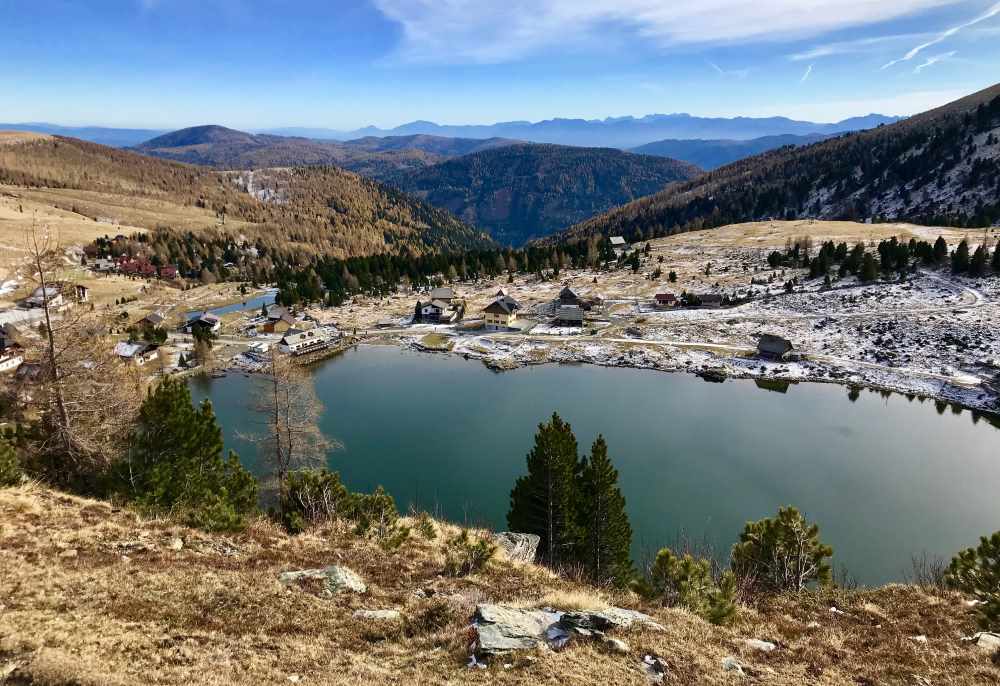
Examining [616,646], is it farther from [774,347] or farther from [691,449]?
[774,347]

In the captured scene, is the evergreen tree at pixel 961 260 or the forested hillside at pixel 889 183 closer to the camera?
the evergreen tree at pixel 961 260

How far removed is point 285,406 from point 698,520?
80.6 ft

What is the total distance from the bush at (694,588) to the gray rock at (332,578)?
342 inches

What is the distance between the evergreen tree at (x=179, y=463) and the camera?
19.1 meters

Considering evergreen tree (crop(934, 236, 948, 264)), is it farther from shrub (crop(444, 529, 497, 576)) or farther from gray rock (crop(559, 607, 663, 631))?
gray rock (crop(559, 607, 663, 631))

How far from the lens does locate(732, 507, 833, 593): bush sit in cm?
1788

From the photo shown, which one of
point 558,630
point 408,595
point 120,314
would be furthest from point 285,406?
point 120,314

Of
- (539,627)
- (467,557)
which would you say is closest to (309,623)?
(539,627)

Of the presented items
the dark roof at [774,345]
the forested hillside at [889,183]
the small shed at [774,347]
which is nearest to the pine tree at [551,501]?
the small shed at [774,347]

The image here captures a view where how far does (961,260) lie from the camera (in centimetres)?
7331

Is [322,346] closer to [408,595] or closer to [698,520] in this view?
[698,520]

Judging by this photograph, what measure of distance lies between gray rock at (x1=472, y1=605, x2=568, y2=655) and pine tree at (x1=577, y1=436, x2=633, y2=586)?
11.1 metres

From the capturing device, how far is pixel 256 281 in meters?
131

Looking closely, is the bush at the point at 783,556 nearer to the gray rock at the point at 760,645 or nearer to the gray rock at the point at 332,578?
the gray rock at the point at 760,645
